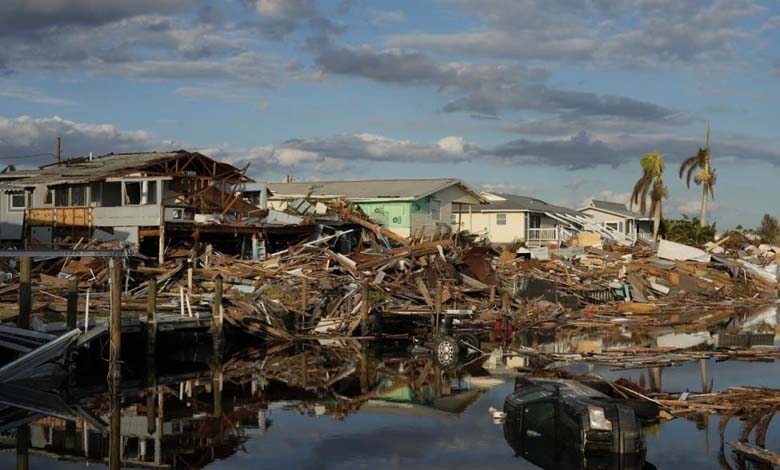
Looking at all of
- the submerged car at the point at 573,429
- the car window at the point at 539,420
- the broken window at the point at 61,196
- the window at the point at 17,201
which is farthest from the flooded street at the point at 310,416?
the window at the point at 17,201

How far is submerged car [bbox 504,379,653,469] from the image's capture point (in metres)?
17.0

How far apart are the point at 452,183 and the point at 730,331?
23477 millimetres

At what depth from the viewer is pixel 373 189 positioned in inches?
2291

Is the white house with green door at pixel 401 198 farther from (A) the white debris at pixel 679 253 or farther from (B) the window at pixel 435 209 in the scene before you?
(A) the white debris at pixel 679 253

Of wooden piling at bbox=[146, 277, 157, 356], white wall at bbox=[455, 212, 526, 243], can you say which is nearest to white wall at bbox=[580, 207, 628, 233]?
white wall at bbox=[455, 212, 526, 243]

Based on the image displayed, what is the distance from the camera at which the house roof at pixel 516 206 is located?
6856 centimetres

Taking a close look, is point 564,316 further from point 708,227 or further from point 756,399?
point 708,227

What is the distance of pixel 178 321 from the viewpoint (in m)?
29.8

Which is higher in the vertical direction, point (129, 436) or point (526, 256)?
point (526, 256)

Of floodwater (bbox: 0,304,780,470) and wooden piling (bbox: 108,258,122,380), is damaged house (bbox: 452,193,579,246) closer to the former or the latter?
floodwater (bbox: 0,304,780,470)

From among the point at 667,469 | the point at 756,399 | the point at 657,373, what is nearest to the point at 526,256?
the point at 657,373

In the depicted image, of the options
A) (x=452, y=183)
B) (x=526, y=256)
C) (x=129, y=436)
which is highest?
(x=452, y=183)

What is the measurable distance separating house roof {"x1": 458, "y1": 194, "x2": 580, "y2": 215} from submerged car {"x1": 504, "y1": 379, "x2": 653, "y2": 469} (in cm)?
4889

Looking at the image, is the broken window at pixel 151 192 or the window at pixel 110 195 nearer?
the broken window at pixel 151 192
